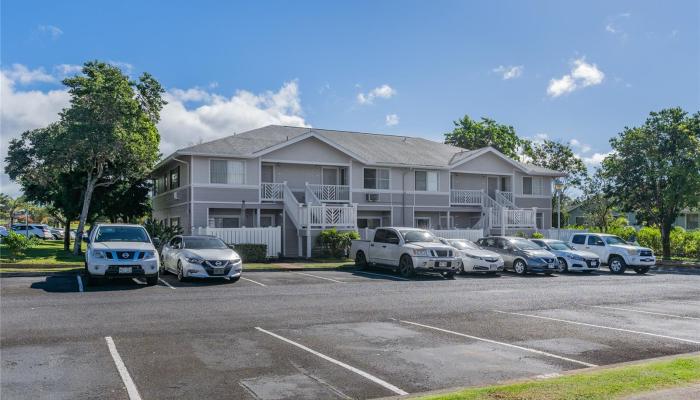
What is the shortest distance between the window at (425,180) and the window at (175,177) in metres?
14.0

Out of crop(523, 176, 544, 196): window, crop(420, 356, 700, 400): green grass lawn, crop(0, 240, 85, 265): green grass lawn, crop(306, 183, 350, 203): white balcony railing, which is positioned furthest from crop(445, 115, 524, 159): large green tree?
crop(420, 356, 700, 400): green grass lawn

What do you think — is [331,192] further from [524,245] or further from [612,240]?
[612,240]

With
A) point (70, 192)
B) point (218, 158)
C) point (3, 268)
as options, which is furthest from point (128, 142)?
point (3, 268)

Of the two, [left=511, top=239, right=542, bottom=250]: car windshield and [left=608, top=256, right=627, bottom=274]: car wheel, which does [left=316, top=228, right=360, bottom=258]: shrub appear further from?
[left=608, top=256, right=627, bottom=274]: car wheel

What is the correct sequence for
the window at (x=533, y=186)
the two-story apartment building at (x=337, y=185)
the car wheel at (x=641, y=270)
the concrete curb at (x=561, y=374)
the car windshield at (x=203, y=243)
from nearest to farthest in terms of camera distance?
1. the concrete curb at (x=561, y=374)
2. the car windshield at (x=203, y=243)
3. the car wheel at (x=641, y=270)
4. the two-story apartment building at (x=337, y=185)
5. the window at (x=533, y=186)

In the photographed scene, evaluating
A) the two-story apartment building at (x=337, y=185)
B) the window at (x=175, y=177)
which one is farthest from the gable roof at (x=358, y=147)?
the window at (x=175, y=177)

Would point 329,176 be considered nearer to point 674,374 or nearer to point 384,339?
point 384,339

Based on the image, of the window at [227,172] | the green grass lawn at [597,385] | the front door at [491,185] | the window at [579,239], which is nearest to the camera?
the green grass lawn at [597,385]

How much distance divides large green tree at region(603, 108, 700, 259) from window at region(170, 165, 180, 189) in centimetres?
2623

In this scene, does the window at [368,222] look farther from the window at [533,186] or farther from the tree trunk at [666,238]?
the tree trunk at [666,238]

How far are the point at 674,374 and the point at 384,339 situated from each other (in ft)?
13.7

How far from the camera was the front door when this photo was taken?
38.8m

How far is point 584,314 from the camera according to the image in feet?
41.1

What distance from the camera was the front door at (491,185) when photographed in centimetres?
3875
